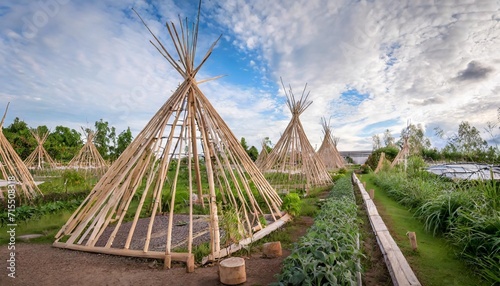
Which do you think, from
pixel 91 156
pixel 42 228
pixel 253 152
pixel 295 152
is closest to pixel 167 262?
pixel 42 228

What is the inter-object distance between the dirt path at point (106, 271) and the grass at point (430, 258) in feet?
5.52

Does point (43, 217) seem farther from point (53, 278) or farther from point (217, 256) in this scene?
point (217, 256)

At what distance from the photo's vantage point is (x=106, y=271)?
3.79 m

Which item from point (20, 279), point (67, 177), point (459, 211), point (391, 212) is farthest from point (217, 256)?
point (67, 177)

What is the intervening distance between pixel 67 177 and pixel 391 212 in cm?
1084

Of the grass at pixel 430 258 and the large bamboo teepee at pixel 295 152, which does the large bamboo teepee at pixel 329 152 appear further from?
the grass at pixel 430 258

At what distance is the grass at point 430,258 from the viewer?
3.39 metres

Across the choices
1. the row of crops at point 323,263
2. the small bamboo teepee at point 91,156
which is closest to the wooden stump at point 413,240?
the row of crops at point 323,263

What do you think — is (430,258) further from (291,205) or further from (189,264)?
(189,264)

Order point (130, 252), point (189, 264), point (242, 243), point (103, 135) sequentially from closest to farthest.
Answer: point (189, 264), point (130, 252), point (242, 243), point (103, 135)

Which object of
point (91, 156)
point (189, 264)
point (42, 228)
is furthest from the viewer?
point (91, 156)

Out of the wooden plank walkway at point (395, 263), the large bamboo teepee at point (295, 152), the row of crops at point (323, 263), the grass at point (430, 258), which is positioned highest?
the large bamboo teepee at point (295, 152)

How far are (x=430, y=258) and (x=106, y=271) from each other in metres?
4.13

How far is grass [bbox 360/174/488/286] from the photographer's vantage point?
3.39 m
